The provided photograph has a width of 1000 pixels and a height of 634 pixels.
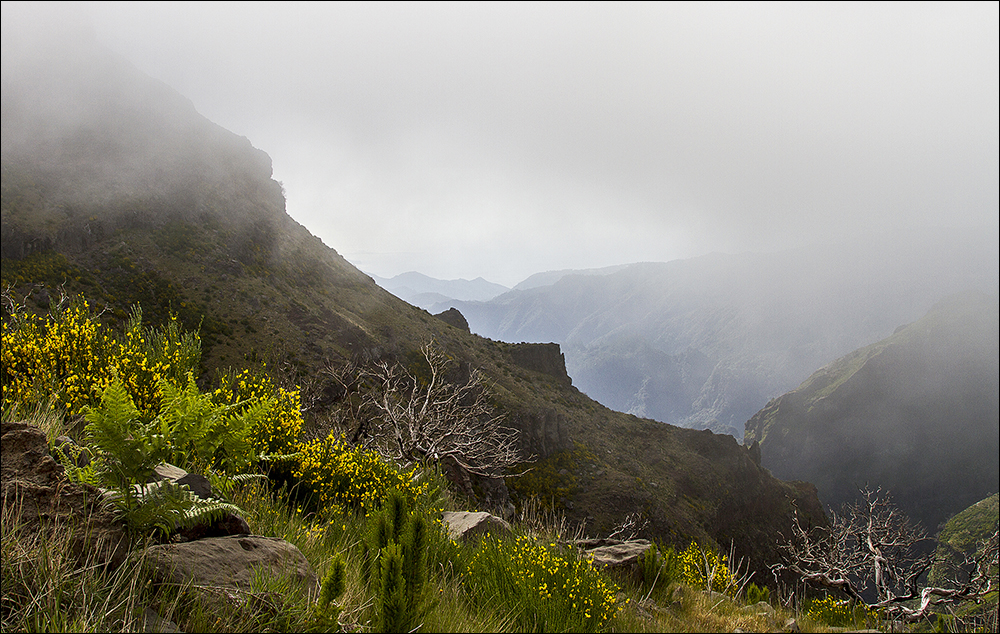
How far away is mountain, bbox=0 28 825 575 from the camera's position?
176ft

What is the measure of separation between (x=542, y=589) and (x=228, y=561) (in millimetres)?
2375

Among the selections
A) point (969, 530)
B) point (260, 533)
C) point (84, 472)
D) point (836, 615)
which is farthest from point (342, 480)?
point (969, 530)

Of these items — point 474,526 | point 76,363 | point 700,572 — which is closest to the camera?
point 474,526

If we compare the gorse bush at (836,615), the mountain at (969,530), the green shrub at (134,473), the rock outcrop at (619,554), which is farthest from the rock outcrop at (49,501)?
the mountain at (969,530)

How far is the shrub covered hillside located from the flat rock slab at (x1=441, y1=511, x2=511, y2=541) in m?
0.28

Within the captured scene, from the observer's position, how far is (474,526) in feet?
20.2

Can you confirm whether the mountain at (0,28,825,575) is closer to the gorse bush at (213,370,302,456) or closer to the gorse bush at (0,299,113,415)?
the gorse bush at (0,299,113,415)

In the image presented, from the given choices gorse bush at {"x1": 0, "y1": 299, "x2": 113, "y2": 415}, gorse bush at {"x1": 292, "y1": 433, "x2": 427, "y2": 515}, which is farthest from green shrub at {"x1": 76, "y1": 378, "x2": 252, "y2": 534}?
gorse bush at {"x1": 0, "y1": 299, "x2": 113, "y2": 415}

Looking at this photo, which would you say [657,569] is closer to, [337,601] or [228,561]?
[337,601]

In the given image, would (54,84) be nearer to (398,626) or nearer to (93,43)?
(93,43)

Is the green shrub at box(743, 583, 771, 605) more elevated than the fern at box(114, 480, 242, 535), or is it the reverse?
the fern at box(114, 480, 242, 535)

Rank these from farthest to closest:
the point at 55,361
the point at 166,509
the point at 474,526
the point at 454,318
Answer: the point at 454,318, the point at 55,361, the point at 474,526, the point at 166,509

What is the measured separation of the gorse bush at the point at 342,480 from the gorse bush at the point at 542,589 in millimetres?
2147

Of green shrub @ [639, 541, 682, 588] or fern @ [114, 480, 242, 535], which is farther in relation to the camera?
green shrub @ [639, 541, 682, 588]
